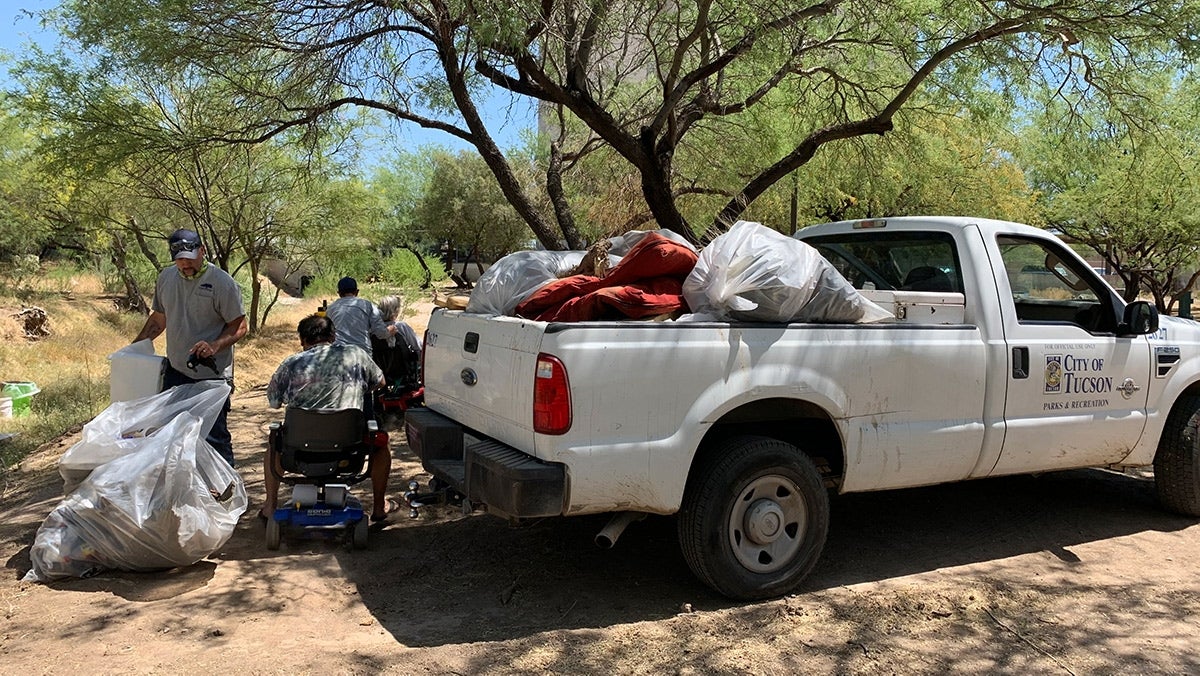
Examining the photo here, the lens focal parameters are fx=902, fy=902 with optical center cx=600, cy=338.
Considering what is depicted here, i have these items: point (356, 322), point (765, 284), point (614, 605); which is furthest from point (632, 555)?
point (356, 322)

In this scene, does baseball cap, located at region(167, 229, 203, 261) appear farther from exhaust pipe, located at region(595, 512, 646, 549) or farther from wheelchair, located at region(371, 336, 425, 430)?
exhaust pipe, located at region(595, 512, 646, 549)

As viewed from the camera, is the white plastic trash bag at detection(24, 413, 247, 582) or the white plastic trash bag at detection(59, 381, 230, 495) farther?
the white plastic trash bag at detection(59, 381, 230, 495)

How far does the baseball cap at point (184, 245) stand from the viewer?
538cm

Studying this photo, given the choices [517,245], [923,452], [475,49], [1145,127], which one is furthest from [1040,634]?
[517,245]

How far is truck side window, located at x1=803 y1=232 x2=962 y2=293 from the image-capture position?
5.22m

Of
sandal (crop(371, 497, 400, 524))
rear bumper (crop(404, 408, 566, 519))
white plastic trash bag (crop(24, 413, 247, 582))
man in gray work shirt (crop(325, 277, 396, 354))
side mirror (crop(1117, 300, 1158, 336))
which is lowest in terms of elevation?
sandal (crop(371, 497, 400, 524))

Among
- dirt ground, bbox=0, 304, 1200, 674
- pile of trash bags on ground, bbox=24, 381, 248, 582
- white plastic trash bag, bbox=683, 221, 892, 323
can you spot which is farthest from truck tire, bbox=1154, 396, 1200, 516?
pile of trash bags on ground, bbox=24, 381, 248, 582

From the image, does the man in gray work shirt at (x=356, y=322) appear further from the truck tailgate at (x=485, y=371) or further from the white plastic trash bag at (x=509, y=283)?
the white plastic trash bag at (x=509, y=283)

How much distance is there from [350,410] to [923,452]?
3.12 meters

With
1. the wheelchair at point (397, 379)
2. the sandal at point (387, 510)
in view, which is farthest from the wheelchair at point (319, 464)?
the wheelchair at point (397, 379)

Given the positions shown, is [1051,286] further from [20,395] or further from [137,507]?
[20,395]

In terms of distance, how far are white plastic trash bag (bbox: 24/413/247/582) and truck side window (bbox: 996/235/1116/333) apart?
460 centimetres

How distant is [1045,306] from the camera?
5836 millimetres

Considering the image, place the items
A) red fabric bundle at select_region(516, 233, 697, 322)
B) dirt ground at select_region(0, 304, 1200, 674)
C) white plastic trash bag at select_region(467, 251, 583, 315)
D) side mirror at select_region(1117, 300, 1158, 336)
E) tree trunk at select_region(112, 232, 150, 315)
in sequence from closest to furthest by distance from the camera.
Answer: dirt ground at select_region(0, 304, 1200, 674) < red fabric bundle at select_region(516, 233, 697, 322) < white plastic trash bag at select_region(467, 251, 583, 315) < side mirror at select_region(1117, 300, 1158, 336) < tree trunk at select_region(112, 232, 150, 315)
